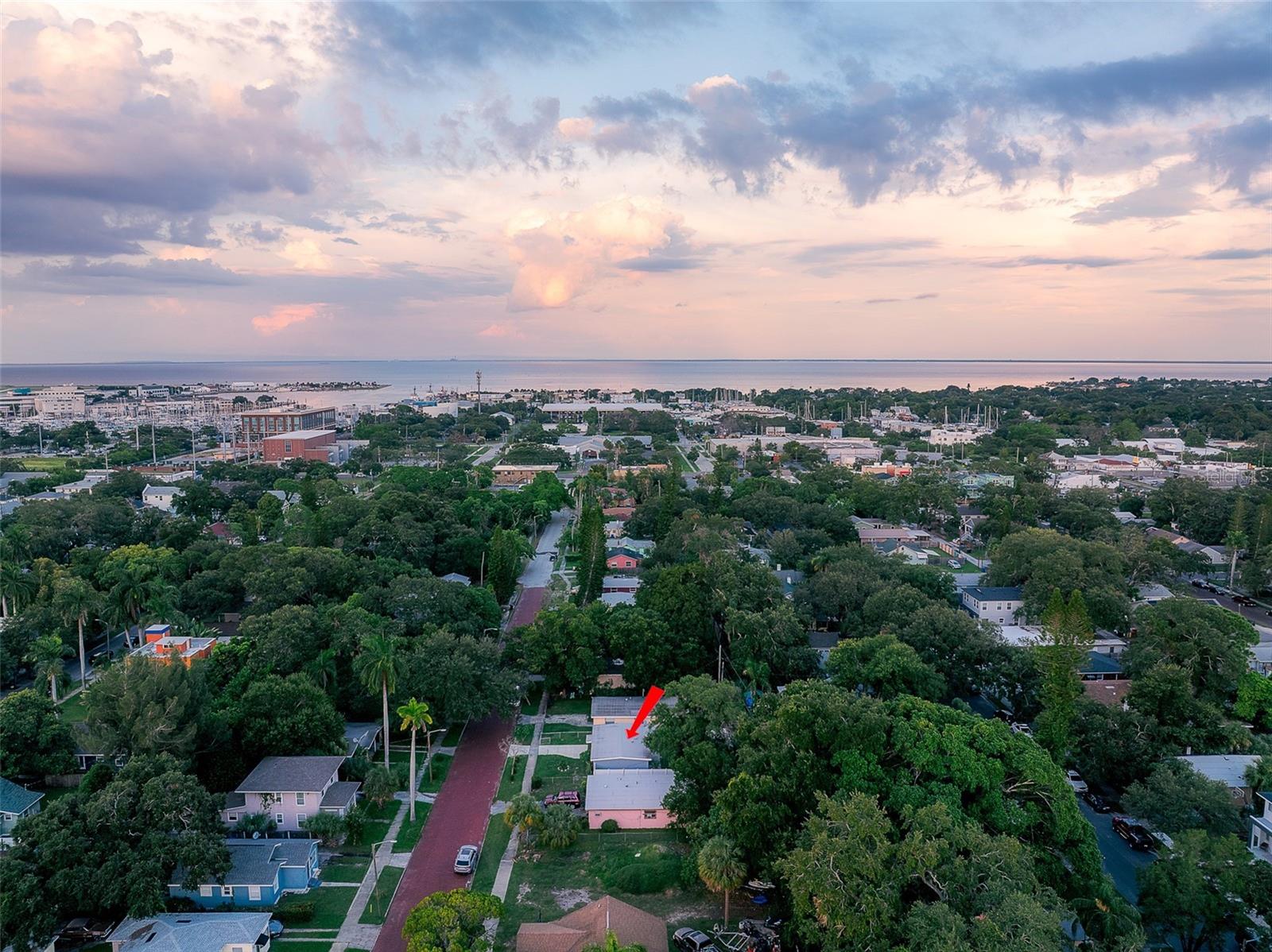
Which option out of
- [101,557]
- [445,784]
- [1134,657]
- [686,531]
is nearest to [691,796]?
[445,784]

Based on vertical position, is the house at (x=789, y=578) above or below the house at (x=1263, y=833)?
above

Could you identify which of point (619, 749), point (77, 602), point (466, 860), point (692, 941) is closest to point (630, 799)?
point (619, 749)

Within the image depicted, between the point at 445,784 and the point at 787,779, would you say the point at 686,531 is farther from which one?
the point at 787,779

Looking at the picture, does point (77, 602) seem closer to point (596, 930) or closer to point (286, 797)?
point (286, 797)

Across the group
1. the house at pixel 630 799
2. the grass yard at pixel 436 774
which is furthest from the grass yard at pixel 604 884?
the grass yard at pixel 436 774

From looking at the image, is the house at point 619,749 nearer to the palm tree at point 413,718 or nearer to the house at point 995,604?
the palm tree at point 413,718

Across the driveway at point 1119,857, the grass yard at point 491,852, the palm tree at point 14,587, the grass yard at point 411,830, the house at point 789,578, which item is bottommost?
the grass yard at point 411,830
